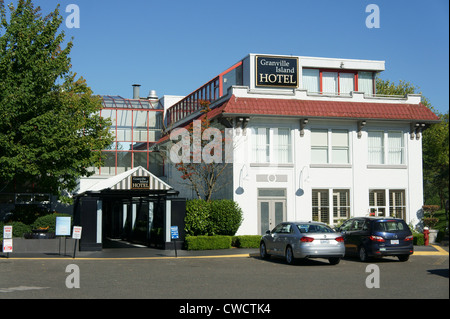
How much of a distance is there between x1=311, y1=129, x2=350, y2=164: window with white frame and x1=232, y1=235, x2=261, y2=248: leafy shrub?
6.55 m

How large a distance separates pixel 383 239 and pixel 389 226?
2.23 ft

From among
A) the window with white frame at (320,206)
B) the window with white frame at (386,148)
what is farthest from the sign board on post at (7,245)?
the window with white frame at (386,148)

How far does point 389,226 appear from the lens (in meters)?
21.2

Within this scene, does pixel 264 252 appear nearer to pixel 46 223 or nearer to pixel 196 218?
pixel 196 218

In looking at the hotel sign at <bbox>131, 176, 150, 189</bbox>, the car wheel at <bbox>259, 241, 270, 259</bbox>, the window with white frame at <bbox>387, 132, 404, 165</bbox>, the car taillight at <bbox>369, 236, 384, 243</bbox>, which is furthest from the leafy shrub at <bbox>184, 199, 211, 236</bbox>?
the window with white frame at <bbox>387, 132, 404, 165</bbox>

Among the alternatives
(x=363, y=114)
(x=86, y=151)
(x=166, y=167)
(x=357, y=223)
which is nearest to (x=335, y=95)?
(x=363, y=114)

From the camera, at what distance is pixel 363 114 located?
107 ft

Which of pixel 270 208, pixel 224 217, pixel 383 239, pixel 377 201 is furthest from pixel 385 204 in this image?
pixel 383 239

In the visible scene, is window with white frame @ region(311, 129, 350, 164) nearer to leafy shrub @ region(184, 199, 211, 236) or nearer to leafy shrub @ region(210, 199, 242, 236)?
leafy shrub @ region(210, 199, 242, 236)

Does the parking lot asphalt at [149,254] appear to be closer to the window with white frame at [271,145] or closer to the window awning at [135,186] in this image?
the window awning at [135,186]

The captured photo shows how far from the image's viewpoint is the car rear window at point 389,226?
21.1 metres

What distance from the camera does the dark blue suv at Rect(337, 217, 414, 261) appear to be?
20766mm
